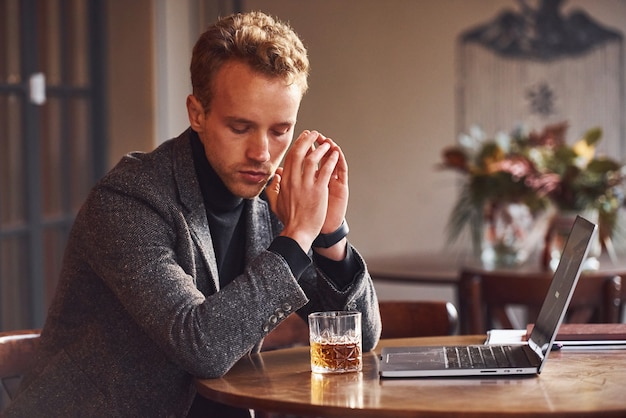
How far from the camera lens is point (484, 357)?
1.61 m

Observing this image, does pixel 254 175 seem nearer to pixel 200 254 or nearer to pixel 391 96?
pixel 200 254

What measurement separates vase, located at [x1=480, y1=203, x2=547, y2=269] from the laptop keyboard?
193 centimetres

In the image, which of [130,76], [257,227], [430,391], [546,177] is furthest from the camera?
Result: [130,76]

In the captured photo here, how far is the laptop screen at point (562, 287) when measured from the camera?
152 cm

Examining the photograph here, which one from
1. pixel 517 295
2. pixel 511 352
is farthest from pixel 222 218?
pixel 517 295

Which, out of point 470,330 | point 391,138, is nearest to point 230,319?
point 470,330

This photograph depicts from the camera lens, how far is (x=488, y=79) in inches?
209

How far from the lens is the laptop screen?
Result: 1.52 metres

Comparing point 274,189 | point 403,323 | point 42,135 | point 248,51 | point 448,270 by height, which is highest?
point 248,51

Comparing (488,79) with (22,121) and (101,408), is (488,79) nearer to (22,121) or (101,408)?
(22,121)

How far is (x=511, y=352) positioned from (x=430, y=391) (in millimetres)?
300

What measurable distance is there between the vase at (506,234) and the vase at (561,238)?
139mm

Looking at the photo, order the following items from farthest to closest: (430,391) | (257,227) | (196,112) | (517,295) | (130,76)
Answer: (130,76) → (517,295) → (257,227) → (196,112) → (430,391)

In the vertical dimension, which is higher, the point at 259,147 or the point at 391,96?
the point at 259,147
